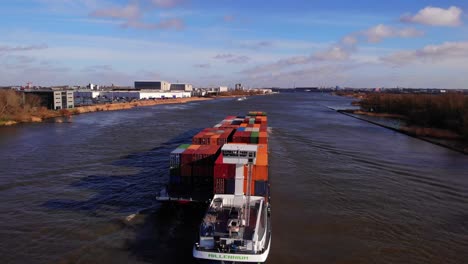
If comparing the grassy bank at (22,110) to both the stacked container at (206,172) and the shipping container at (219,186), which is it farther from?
the shipping container at (219,186)

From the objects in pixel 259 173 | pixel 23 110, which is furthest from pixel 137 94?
pixel 259 173

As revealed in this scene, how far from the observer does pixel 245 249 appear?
495 inches

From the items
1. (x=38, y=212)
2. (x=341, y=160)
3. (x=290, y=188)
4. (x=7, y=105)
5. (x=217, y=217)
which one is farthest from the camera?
(x=7, y=105)

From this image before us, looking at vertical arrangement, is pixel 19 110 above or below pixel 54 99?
below

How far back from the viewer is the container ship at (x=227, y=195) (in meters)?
12.6

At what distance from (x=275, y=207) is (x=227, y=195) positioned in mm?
4021

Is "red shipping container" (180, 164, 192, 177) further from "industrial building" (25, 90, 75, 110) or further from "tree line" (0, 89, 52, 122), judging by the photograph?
"industrial building" (25, 90, 75, 110)

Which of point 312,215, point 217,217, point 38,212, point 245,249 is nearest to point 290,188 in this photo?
point 312,215

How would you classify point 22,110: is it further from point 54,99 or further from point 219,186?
point 219,186

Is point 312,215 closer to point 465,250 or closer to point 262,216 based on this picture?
point 262,216

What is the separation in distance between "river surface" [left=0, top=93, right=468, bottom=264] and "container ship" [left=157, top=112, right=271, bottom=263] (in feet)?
3.52

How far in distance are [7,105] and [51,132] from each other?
697 inches

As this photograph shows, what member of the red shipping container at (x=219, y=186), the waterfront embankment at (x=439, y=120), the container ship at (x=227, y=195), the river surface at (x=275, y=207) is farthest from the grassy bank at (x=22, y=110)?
the waterfront embankment at (x=439, y=120)

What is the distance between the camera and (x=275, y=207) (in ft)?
62.8
